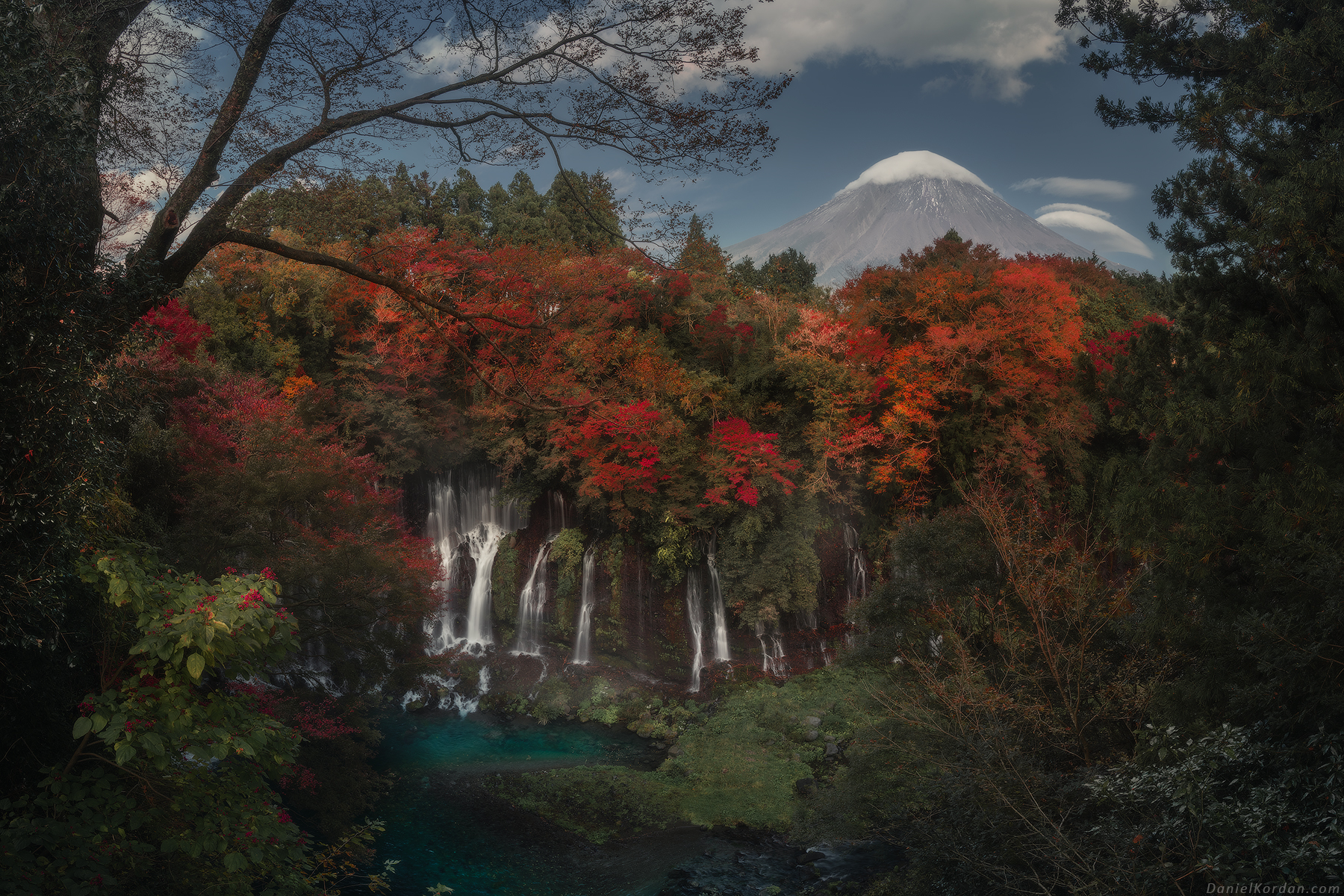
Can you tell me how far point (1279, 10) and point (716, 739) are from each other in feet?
43.3

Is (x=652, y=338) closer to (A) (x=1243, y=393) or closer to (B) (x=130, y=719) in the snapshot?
A: (A) (x=1243, y=393)

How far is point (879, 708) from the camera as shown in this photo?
41.1ft

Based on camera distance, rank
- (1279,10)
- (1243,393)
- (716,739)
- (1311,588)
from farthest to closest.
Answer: (716,739), (1279,10), (1243,393), (1311,588)

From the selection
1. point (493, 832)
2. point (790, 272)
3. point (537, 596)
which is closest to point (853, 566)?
point (537, 596)

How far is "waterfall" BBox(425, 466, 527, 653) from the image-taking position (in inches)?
731

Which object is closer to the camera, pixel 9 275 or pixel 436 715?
pixel 9 275

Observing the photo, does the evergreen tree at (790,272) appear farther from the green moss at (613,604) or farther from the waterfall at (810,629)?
the waterfall at (810,629)

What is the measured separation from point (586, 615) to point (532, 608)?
1.39m

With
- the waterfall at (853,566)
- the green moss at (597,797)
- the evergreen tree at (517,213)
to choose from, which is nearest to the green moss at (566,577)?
the green moss at (597,797)

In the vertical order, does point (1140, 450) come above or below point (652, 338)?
below

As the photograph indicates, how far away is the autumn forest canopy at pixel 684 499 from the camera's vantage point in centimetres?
417

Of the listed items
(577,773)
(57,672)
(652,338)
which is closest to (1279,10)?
(57,672)

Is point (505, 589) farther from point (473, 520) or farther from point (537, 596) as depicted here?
point (473, 520)

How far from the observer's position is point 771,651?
56.4 ft
